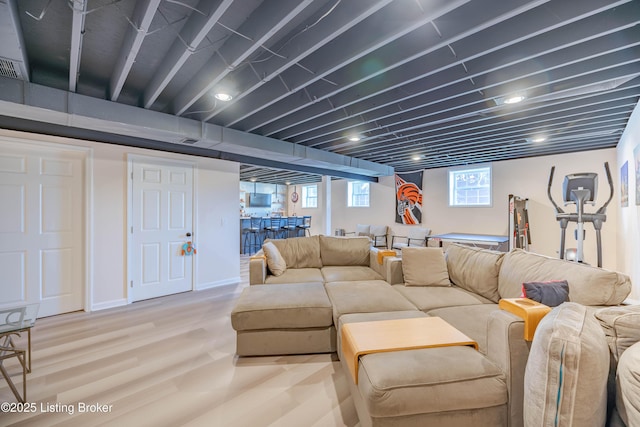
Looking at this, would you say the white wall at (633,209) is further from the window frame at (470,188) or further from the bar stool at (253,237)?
the bar stool at (253,237)

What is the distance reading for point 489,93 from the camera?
2.74m

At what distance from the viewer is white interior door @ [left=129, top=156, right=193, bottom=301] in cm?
373

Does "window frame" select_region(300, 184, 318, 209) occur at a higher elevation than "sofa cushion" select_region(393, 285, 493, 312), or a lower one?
higher

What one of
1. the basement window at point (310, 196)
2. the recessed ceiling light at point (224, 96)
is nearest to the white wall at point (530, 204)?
the basement window at point (310, 196)

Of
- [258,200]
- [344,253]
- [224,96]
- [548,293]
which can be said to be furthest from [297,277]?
[258,200]

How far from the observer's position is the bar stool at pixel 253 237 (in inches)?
313

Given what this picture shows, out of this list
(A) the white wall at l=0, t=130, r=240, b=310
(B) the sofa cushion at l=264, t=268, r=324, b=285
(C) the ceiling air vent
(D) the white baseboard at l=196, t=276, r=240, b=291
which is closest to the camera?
(C) the ceiling air vent

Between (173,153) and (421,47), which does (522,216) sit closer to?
(421,47)

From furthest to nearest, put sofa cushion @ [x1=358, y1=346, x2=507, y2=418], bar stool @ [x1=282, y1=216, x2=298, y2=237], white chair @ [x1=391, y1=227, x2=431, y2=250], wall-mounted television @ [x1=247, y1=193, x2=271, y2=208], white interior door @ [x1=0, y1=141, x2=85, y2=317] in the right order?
wall-mounted television @ [x1=247, y1=193, x2=271, y2=208]
bar stool @ [x1=282, y1=216, x2=298, y2=237]
white chair @ [x1=391, y1=227, x2=431, y2=250]
white interior door @ [x1=0, y1=141, x2=85, y2=317]
sofa cushion @ [x1=358, y1=346, x2=507, y2=418]

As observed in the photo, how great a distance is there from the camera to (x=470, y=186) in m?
6.58

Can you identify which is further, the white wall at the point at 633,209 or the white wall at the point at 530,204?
the white wall at the point at 530,204

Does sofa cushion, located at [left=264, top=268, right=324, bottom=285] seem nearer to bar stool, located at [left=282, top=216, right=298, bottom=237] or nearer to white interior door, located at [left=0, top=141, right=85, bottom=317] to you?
white interior door, located at [left=0, top=141, right=85, bottom=317]

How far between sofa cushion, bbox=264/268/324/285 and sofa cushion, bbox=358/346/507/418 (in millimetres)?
1789

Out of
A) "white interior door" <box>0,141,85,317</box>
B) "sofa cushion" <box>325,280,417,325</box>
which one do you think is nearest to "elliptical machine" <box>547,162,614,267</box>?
"sofa cushion" <box>325,280,417,325</box>
